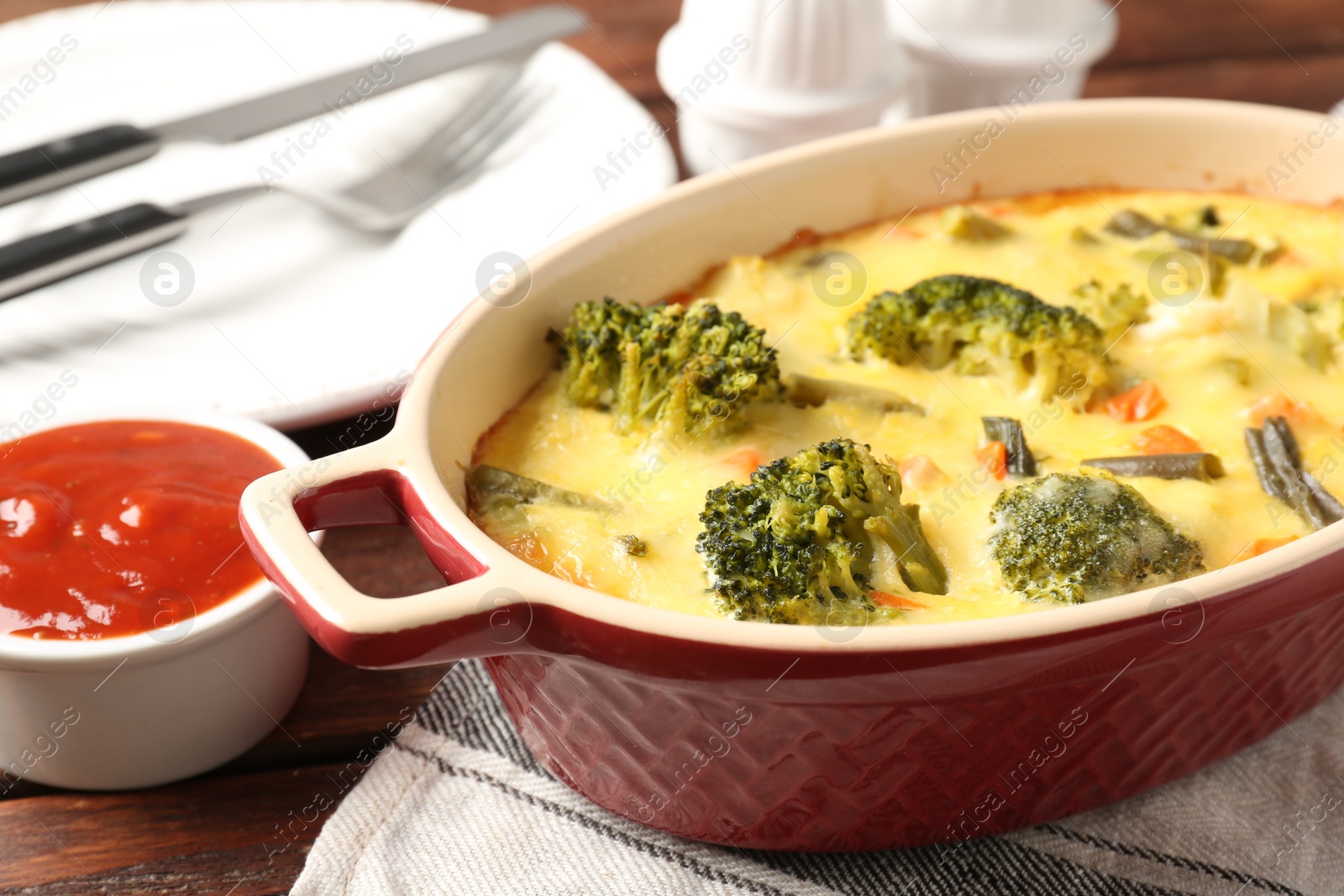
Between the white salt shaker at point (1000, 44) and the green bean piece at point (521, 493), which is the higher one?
the green bean piece at point (521, 493)

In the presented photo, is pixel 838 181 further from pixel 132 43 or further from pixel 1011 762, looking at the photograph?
pixel 132 43

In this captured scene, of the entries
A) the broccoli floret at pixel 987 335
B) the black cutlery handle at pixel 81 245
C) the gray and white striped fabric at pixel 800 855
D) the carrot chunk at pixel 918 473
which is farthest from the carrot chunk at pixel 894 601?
the black cutlery handle at pixel 81 245

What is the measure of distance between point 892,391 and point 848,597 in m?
0.60

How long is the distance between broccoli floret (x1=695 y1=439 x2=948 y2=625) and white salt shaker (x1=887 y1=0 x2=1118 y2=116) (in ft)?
5.94

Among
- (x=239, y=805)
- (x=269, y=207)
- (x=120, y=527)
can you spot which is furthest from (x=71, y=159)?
(x=239, y=805)

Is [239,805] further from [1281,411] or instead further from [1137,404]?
[1281,411]

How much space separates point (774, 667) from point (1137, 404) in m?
1.08

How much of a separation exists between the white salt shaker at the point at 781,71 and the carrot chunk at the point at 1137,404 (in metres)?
1.14

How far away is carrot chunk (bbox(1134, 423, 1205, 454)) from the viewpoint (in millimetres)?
2244

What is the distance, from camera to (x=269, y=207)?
3.52 m

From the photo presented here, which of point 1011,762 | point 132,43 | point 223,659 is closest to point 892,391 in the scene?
point 1011,762

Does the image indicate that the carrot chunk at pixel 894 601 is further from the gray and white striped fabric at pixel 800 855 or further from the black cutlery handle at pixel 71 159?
the black cutlery handle at pixel 71 159

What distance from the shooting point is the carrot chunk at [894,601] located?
1.90 m

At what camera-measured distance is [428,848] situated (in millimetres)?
2014
